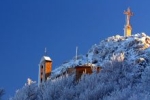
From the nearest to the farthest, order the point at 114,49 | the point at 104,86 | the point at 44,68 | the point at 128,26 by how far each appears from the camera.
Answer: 1. the point at 104,86
2. the point at 44,68
3. the point at 114,49
4. the point at 128,26

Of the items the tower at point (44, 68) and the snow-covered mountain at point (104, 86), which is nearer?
the snow-covered mountain at point (104, 86)

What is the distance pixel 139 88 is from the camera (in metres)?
18.4

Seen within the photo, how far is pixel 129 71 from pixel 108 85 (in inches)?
178

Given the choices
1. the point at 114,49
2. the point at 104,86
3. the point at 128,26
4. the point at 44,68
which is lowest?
the point at 104,86

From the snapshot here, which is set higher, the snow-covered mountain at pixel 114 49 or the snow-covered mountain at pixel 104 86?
the snow-covered mountain at pixel 114 49

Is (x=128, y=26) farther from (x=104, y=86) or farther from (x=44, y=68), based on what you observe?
(x=104, y=86)

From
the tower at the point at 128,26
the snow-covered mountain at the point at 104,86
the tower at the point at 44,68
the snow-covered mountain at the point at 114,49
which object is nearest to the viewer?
the snow-covered mountain at the point at 104,86

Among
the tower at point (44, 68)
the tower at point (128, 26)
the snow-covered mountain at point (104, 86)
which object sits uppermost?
the tower at point (128, 26)

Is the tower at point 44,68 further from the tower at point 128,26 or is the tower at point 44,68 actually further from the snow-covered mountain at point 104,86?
the tower at point 128,26

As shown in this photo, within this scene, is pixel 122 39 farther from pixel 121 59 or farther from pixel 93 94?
pixel 93 94

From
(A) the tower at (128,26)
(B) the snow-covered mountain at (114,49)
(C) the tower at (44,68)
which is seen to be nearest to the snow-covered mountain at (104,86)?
(B) the snow-covered mountain at (114,49)

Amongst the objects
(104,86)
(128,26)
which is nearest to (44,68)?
(104,86)

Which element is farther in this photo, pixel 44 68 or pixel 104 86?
pixel 44 68

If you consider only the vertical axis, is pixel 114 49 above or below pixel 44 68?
above
